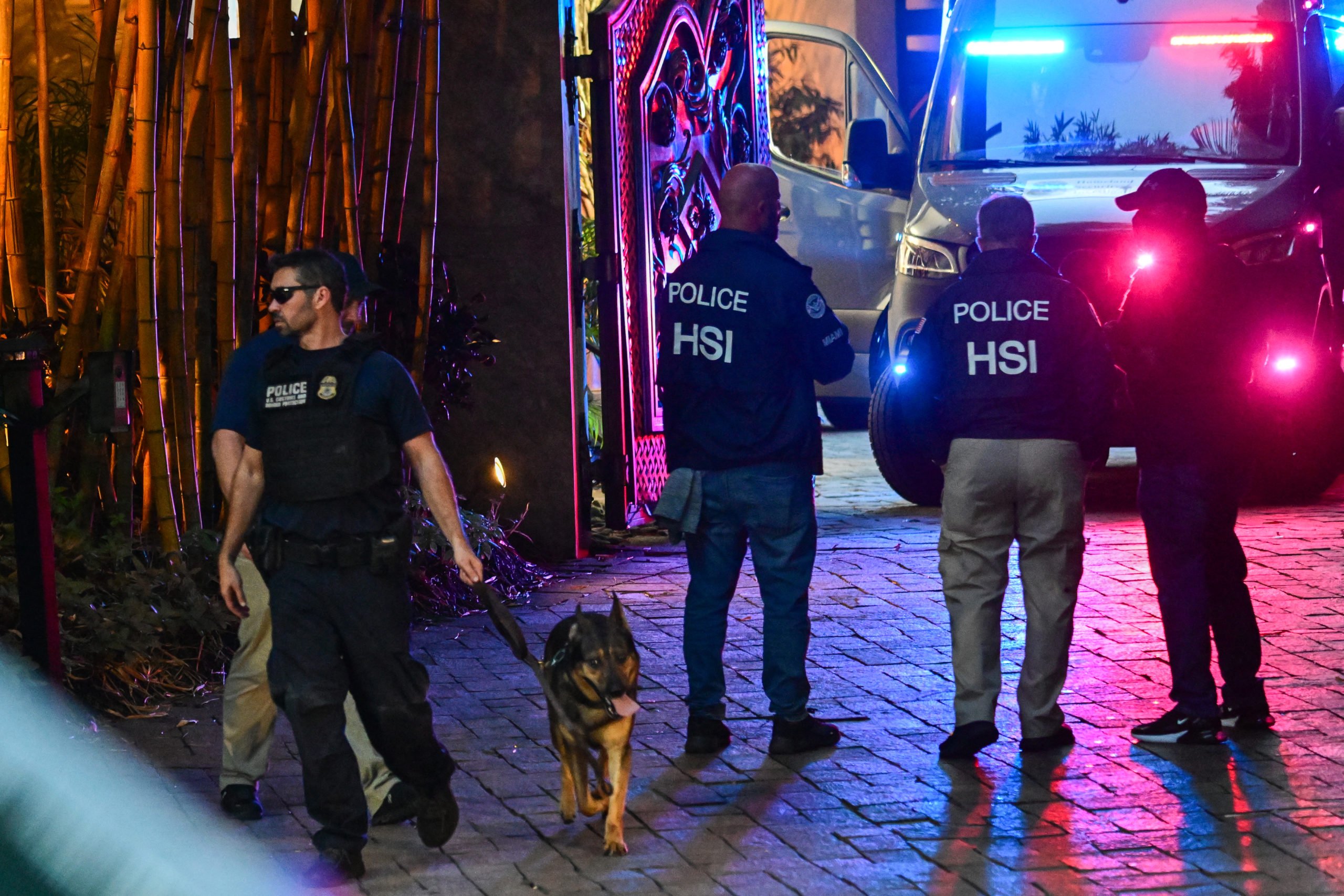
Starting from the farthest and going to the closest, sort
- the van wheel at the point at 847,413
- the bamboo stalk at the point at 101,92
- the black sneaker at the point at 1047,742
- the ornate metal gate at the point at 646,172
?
the van wheel at the point at 847,413 → the ornate metal gate at the point at 646,172 → the bamboo stalk at the point at 101,92 → the black sneaker at the point at 1047,742

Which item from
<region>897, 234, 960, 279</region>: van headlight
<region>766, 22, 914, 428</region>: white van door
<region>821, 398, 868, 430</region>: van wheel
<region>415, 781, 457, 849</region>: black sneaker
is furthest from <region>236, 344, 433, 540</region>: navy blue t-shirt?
<region>821, 398, 868, 430</region>: van wheel

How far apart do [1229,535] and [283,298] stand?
10.4ft

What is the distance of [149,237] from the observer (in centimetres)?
670

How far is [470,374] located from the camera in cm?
891

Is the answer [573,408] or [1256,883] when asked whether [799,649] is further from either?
[573,408]

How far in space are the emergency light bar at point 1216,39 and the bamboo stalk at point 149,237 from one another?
20.1ft

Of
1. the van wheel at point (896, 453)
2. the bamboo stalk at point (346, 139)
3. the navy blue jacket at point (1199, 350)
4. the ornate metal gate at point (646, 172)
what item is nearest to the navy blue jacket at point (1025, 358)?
the navy blue jacket at point (1199, 350)

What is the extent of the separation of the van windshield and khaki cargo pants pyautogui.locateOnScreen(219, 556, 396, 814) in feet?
20.8

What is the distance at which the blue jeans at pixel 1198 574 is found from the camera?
5754mm

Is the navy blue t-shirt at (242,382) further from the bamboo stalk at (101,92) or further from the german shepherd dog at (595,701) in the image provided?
the bamboo stalk at (101,92)

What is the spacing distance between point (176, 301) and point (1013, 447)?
335cm

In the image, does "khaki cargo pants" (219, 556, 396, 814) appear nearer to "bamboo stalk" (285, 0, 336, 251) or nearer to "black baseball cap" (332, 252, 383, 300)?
"black baseball cap" (332, 252, 383, 300)

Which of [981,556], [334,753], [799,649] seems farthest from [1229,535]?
[334,753]

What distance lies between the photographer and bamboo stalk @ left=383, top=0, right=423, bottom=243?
28.2ft
